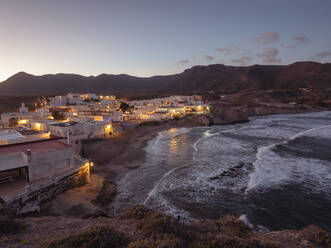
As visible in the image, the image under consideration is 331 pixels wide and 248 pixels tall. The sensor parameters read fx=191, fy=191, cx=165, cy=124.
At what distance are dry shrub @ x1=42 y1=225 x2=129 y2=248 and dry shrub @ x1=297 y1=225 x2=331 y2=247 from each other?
7.83m

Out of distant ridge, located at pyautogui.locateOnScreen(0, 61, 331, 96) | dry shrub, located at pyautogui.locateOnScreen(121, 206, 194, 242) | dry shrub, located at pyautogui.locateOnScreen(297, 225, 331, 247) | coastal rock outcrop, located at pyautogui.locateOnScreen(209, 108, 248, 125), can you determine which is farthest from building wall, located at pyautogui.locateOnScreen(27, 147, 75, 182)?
distant ridge, located at pyautogui.locateOnScreen(0, 61, 331, 96)

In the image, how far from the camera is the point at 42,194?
528 inches

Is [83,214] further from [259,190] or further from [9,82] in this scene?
[9,82]

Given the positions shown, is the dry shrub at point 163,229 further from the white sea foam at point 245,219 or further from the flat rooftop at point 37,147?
the flat rooftop at point 37,147

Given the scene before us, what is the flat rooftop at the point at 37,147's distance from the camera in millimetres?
15762

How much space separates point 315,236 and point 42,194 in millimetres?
16083

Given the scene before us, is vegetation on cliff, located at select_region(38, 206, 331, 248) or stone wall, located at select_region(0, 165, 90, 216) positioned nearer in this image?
vegetation on cliff, located at select_region(38, 206, 331, 248)

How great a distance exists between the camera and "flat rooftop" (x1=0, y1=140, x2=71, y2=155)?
15762 mm

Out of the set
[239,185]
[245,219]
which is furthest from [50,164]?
[239,185]

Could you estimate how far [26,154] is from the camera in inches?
573

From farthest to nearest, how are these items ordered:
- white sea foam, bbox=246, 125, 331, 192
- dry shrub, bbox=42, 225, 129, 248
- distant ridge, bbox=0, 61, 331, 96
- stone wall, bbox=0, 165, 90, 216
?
distant ridge, bbox=0, 61, 331, 96 → white sea foam, bbox=246, 125, 331, 192 → stone wall, bbox=0, 165, 90, 216 → dry shrub, bbox=42, 225, 129, 248

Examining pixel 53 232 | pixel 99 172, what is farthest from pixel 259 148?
pixel 53 232

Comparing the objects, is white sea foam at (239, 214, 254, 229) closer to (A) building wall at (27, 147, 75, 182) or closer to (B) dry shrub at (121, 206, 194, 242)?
(B) dry shrub at (121, 206, 194, 242)

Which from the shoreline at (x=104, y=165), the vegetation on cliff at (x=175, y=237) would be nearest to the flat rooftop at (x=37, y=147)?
the shoreline at (x=104, y=165)
